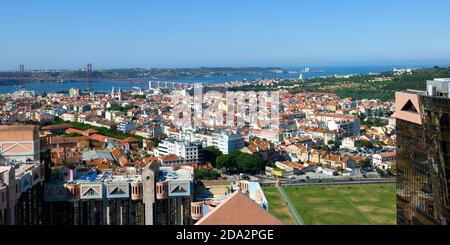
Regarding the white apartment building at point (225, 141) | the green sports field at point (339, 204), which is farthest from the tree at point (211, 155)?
the green sports field at point (339, 204)

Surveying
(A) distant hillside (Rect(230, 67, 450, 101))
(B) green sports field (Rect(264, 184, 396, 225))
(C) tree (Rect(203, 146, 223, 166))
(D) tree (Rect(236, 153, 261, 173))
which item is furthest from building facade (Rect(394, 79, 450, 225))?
(A) distant hillside (Rect(230, 67, 450, 101))

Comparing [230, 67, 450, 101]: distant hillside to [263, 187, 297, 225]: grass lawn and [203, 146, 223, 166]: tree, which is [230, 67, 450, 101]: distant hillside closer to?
[203, 146, 223, 166]: tree

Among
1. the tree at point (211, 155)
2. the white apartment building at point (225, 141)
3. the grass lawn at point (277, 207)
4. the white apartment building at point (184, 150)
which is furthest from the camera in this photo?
the white apartment building at point (225, 141)

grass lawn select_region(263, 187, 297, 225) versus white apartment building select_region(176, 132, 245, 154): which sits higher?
white apartment building select_region(176, 132, 245, 154)

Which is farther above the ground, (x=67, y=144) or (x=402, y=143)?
(x=402, y=143)

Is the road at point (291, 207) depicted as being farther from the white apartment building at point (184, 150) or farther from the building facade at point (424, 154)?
the white apartment building at point (184, 150)
